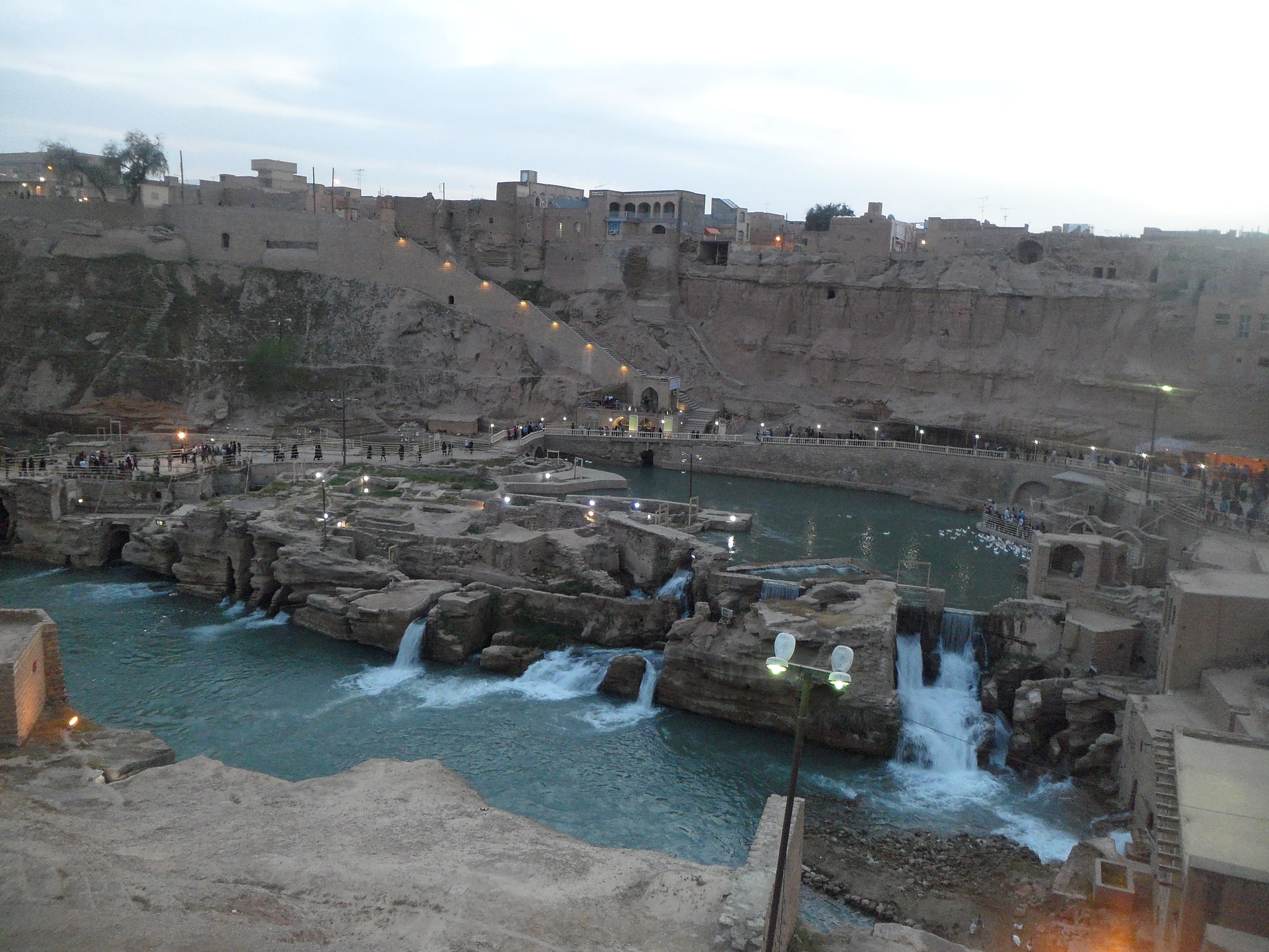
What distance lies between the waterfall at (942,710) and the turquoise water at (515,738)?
513mm

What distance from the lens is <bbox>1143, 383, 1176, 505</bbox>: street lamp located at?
3231cm

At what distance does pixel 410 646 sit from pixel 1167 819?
675 inches

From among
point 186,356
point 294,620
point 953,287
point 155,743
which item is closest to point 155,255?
point 186,356

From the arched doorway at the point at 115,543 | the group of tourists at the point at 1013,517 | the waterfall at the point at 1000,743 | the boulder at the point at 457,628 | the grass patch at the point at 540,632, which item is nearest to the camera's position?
the waterfall at the point at 1000,743

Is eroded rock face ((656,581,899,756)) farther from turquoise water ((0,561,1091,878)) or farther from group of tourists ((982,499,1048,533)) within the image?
group of tourists ((982,499,1048,533))

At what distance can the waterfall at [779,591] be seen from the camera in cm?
2513

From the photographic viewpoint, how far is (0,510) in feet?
114

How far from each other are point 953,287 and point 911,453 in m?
10.2

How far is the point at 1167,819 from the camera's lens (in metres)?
12.8

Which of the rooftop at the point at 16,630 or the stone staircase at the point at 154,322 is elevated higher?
the stone staircase at the point at 154,322

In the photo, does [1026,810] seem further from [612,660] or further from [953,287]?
[953,287]

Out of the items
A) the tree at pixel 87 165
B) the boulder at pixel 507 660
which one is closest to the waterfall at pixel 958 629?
the boulder at pixel 507 660

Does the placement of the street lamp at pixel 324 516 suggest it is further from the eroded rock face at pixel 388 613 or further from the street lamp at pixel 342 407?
the street lamp at pixel 342 407

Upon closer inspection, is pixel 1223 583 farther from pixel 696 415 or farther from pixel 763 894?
pixel 696 415
